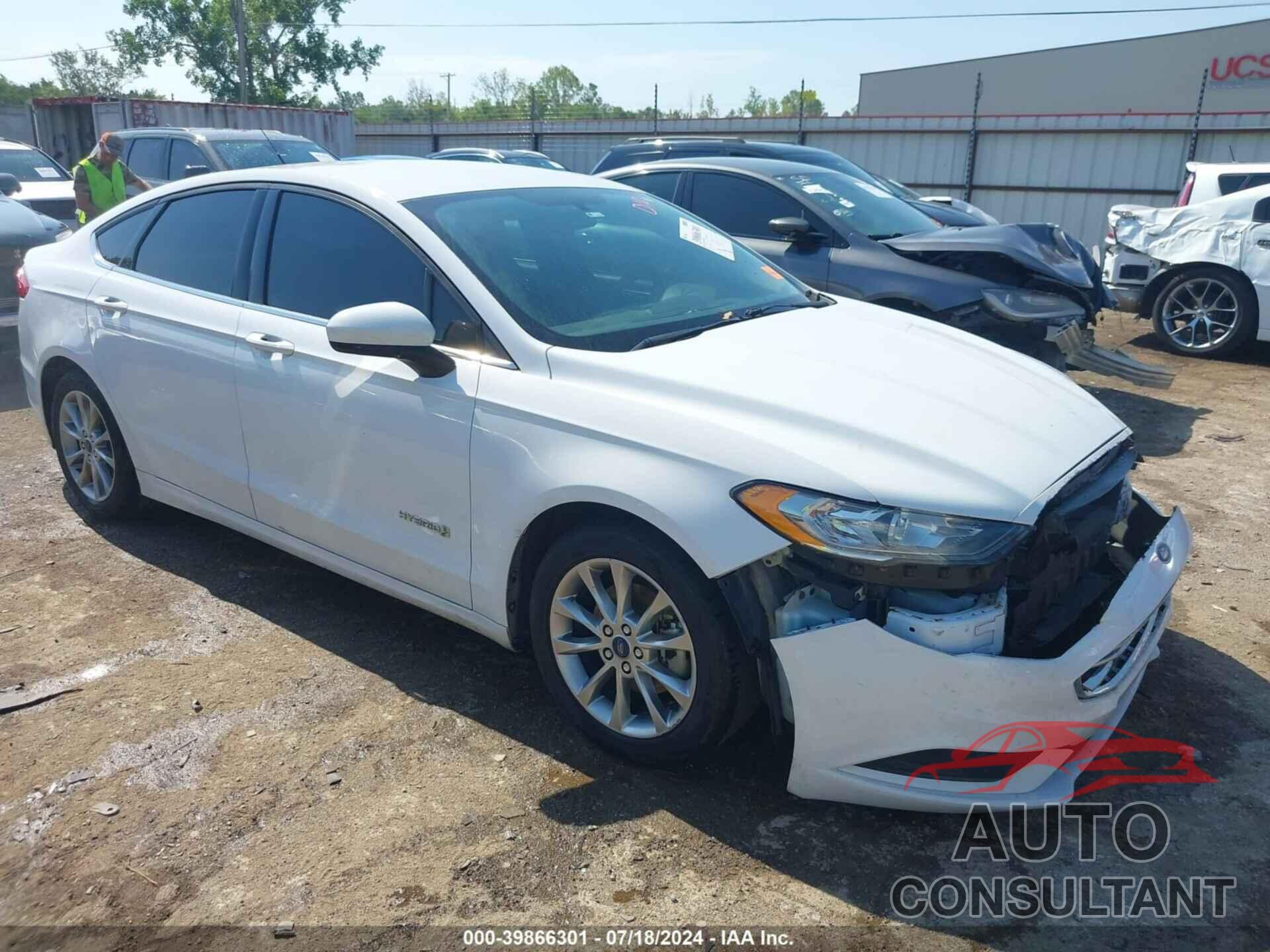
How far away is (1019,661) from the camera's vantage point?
2430 millimetres

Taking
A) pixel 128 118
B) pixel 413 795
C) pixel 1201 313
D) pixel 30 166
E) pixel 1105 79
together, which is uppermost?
Result: pixel 1105 79

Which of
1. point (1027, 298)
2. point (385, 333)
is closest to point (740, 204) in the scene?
point (1027, 298)

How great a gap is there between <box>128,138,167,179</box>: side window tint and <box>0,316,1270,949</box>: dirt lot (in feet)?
29.9

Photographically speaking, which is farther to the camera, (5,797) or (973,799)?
(5,797)

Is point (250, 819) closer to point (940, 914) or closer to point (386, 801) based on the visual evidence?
point (386, 801)

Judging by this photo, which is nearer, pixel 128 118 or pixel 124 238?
pixel 124 238

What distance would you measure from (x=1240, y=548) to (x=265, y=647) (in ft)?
14.0

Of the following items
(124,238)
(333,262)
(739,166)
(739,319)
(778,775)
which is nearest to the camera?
(778,775)

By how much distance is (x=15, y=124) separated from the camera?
30594mm

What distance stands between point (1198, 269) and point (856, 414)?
765 cm

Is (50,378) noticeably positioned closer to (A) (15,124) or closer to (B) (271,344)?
(B) (271,344)

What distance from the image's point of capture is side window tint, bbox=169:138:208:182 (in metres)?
11.5

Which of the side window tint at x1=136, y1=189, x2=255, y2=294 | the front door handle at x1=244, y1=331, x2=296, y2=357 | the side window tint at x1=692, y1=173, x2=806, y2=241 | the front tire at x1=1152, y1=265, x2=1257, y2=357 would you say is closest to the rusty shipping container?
the side window tint at x1=692, y1=173, x2=806, y2=241

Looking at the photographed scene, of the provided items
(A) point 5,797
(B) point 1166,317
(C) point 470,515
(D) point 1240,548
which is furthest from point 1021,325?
(A) point 5,797
